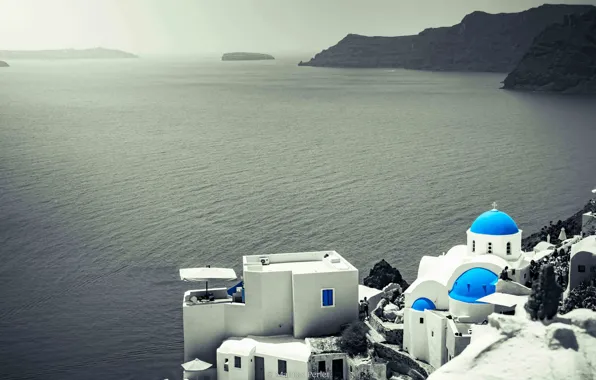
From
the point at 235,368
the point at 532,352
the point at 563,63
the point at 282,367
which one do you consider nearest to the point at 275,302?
the point at 282,367

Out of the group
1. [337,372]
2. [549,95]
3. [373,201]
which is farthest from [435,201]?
[549,95]

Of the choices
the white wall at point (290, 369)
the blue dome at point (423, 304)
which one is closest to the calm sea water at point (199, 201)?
the white wall at point (290, 369)

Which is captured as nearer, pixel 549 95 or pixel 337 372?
pixel 337 372

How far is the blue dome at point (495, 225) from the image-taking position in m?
36.3

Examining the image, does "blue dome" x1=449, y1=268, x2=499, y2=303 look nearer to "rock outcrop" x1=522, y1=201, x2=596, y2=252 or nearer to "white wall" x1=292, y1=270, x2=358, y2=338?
"white wall" x1=292, y1=270, x2=358, y2=338

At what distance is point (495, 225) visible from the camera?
36.4 m

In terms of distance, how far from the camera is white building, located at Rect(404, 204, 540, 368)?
107 ft

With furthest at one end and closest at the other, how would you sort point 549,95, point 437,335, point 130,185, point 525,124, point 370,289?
point 549,95 < point 525,124 < point 130,185 < point 370,289 < point 437,335

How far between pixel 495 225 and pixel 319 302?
9181 mm

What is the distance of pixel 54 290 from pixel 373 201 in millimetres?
32969

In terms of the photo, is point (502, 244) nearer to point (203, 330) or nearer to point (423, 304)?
point (423, 304)

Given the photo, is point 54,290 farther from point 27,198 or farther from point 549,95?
point 549,95

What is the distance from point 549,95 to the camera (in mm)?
183750

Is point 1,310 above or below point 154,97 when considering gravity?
below
